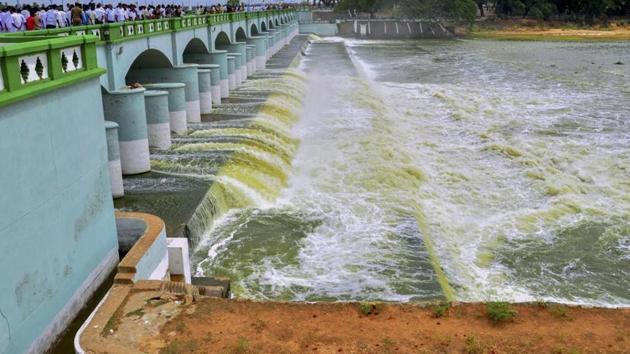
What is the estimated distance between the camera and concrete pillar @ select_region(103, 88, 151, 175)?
15773 mm

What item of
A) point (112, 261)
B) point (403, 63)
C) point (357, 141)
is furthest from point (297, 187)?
point (403, 63)

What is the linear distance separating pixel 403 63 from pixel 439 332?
44.7 meters

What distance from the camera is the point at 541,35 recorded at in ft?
252

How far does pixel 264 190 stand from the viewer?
15.9 meters

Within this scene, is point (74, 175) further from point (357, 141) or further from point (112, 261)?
point (357, 141)

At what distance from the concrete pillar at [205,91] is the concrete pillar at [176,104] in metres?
3.71

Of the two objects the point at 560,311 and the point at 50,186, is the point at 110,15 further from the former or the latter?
the point at 560,311

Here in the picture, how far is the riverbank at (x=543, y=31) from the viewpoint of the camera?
244ft

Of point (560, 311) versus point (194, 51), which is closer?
point (560, 311)

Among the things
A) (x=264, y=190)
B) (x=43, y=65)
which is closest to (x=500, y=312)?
(x=43, y=65)

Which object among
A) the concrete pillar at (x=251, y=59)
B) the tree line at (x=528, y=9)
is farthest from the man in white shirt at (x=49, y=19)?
the tree line at (x=528, y=9)

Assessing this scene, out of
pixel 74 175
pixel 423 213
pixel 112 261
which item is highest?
pixel 74 175

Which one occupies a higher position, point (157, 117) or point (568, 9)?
point (568, 9)

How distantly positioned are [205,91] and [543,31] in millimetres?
68849
